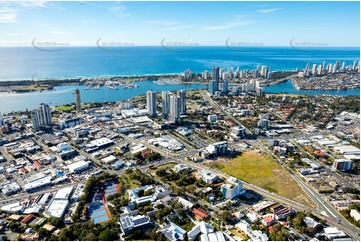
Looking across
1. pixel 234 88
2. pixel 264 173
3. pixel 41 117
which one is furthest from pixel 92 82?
pixel 264 173

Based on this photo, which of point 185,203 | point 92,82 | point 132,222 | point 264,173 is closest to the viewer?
point 132,222

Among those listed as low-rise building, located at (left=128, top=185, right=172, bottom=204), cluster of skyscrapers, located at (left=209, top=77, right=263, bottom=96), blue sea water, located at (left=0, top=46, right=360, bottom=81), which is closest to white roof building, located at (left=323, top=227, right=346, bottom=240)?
low-rise building, located at (left=128, top=185, right=172, bottom=204)

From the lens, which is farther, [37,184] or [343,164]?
[343,164]

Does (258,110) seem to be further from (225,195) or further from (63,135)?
(63,135)

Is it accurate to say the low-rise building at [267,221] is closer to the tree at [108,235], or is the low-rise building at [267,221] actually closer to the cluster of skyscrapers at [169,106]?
the tree at [108,235]

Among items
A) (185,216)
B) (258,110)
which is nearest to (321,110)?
(258,110)

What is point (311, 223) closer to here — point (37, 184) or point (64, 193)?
point (64, 193)
